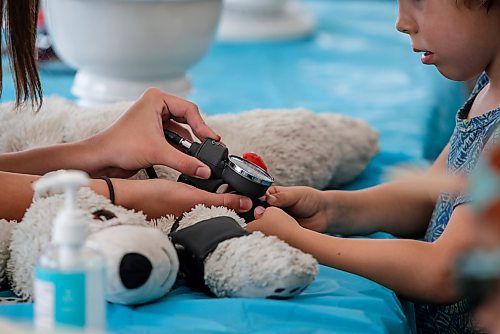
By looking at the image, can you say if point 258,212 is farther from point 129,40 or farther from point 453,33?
point 129,40

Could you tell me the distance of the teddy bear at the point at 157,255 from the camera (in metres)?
0.72

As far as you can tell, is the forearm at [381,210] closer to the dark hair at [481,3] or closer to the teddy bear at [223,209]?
the teddy bear at [223,209]

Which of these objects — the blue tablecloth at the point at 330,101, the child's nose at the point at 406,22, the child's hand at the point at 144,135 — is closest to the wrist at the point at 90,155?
the child's hand at the point at 144,135

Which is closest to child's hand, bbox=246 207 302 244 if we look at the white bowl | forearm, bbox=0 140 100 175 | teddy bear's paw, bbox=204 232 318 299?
teddy bear's paw, bbox=204 232 318 299

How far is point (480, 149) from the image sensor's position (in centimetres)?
94

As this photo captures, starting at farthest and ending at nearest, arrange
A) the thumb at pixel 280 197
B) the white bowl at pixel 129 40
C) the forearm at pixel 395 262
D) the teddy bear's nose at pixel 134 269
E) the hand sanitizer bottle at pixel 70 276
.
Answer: the white bowl at pixel 129 40, the thumb at pixel 280 197, the forearm at pixel 395 262, the teddy bear's nose at pixel 134 269, the hand sanitizer bottle at pixel 70 276

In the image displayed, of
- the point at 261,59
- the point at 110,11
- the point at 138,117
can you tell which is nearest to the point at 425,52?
the point at 138,117

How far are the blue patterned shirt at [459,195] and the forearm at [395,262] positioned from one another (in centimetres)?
7

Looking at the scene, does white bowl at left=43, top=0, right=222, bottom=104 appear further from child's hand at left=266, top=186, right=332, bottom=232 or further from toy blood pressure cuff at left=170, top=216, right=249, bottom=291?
toy blood pressure cuff at left=170, top=216, right=249, bottom=291

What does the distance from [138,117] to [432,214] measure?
1.29 feet

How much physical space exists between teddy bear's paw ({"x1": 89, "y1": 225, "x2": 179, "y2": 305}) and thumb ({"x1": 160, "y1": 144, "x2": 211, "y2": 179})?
0.15 m

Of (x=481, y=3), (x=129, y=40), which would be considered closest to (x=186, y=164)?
(x=481, y=3)

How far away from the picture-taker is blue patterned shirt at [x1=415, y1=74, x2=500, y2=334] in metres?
0.93

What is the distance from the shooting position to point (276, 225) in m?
0.89
